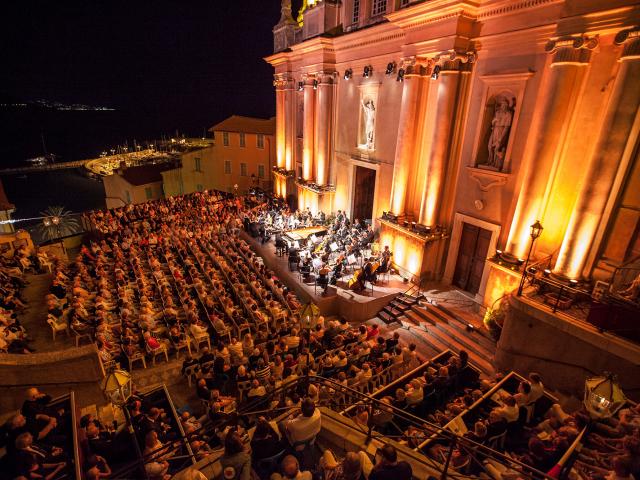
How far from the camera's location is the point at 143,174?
3622cm

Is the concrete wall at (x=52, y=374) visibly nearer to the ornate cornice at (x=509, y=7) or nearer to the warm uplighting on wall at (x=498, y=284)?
the warm uplighting on wall at (x=498, y=284)

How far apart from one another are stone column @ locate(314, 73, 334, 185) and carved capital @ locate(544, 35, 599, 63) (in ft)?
41.9

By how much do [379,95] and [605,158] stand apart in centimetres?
1072

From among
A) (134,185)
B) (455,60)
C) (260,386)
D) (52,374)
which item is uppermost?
(455,60)

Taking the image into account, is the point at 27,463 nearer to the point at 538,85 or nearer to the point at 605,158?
the point at 605,158

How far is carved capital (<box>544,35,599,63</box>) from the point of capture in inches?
337

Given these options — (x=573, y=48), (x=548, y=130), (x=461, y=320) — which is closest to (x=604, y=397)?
(x=461, y=320)

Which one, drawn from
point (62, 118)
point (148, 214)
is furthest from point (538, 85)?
point (62, 118)

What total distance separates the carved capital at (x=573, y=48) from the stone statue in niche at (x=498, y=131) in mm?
2196

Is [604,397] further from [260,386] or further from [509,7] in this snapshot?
[509,7]

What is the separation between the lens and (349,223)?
19797mm

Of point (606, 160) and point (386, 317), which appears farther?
point (386, 317)

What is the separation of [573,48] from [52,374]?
49.8 ft

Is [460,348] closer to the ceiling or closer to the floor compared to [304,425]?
closer to the floor
